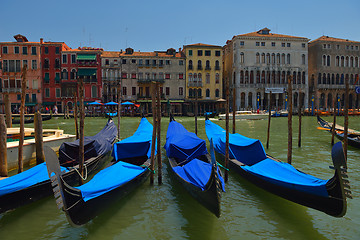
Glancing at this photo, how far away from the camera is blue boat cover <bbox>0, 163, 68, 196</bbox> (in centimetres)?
479

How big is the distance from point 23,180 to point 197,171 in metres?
3.32

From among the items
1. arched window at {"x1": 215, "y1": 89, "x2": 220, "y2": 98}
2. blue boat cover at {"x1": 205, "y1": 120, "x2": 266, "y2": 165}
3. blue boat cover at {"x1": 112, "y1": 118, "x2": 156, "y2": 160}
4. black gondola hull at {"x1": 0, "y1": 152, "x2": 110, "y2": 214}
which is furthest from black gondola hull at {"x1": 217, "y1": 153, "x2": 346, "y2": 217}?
arched window at {"x1": 215, "y1": 89, "x2": 220, "y2": 98}

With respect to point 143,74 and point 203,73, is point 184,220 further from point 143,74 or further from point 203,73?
point 203,73

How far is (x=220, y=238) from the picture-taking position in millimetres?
Result: 4355

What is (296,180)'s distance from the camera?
5.03 metres

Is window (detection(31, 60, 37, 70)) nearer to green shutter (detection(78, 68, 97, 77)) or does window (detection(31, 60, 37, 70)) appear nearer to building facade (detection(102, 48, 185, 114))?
green shutter (detection(78, 68, 97, 77))

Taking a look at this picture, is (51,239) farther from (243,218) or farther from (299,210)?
(299,210)

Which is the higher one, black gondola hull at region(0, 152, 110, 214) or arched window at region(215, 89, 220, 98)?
arched window at region(215, 89, 220, 98)

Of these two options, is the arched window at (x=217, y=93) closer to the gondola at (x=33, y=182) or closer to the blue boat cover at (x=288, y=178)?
the gondola at (x=33, y=182)

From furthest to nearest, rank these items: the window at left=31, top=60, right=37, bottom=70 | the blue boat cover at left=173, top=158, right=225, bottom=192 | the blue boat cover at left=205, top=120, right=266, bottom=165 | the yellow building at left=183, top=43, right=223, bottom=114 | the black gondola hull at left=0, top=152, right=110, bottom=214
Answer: the yellow building at left=183, top=43, right=223, bottom=114
the window at left=31, top=60, right=37, bottom=70
the blue boat cover at left=205, top=120, right=266, bottom=165
the blue boat cover at left=173, top=158, right=225, bottom=192
the black gondola hull at left=0, top=152, right=110, bottom=214

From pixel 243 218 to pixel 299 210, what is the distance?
1137mm

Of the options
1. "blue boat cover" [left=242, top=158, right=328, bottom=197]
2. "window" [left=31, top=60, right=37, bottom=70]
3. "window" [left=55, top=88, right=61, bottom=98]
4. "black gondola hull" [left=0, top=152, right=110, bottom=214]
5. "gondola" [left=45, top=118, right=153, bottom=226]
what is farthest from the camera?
"window" [left=55, top=88, right=61, bottom=98]

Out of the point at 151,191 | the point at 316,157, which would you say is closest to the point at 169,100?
the point at 316,157

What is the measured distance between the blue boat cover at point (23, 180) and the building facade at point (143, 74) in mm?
29676
